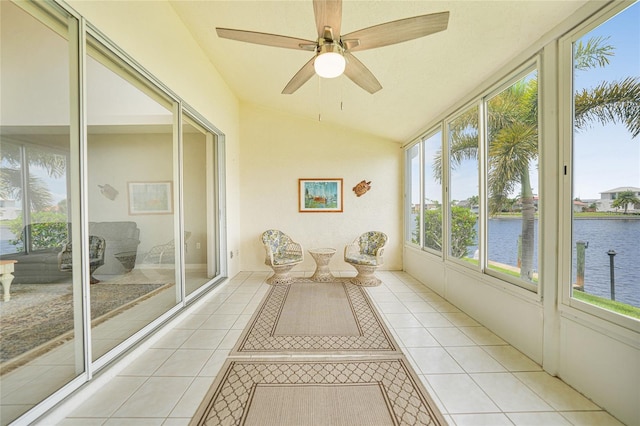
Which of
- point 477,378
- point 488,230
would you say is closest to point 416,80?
point 488,230

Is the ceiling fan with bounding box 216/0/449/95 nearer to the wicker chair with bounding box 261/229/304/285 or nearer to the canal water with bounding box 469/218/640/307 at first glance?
the canal water with bounding box 469/218/640/307

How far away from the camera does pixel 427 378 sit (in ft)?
5.67

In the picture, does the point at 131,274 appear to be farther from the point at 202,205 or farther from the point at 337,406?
the point at 337,406

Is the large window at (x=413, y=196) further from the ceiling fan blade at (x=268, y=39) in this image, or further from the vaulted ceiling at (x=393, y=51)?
the ceiling fan blade at (x=268, y=39)

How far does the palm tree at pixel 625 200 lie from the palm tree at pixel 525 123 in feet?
1.17

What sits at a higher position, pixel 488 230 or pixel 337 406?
pixel 488 230

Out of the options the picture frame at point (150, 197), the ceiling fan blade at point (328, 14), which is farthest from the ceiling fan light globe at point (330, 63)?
the picture frame at point (150, 197)

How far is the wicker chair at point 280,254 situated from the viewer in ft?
12.9

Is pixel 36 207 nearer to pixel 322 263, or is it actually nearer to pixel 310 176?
pixel 322 263

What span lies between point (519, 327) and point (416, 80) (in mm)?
2624

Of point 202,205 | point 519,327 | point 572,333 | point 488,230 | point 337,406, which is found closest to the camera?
point 337,406

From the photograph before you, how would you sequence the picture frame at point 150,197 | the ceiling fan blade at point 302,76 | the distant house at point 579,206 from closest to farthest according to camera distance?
the distant house at point 579,206 → the ceiling fan blade at point 302,76 → the picture frame at point 150,197

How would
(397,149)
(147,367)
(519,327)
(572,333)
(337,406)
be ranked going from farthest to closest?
(397,149) → (519,327) → (147,367) → (572,333) → (337,406)

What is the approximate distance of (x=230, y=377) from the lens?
175 cm
